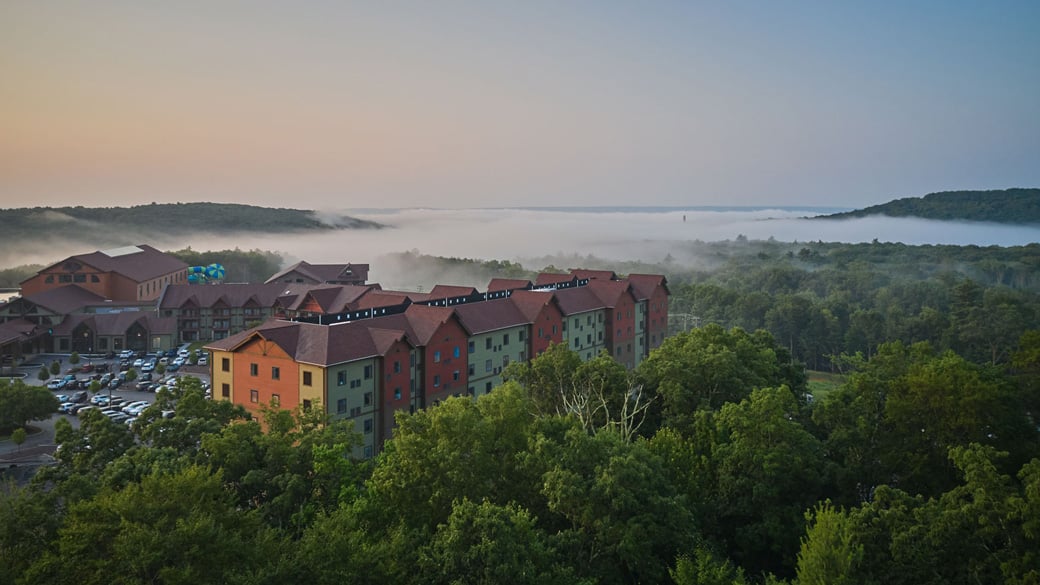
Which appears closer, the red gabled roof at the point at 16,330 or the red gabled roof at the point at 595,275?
the red gabled roof at the point at 16,330

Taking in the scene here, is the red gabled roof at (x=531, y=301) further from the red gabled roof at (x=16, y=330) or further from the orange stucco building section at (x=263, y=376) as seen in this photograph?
the red gabled roof at (x=16, y=330)

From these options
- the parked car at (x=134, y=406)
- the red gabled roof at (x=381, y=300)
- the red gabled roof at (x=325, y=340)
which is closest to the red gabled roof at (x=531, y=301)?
the red gabled roof at (x=381, y=300)

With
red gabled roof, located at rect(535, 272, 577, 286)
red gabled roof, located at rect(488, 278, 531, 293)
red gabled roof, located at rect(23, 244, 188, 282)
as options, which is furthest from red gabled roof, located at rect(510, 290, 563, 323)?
red gabled roof, located at rect(23, 244, 188, 282)

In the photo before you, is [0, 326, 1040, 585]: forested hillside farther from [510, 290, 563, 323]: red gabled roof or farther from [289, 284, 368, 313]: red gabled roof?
[289, 284, 368, 313]: red gabled roof

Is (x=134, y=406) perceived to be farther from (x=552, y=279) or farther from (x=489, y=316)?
(x=552, y=279)

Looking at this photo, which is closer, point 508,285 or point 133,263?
point 508,285

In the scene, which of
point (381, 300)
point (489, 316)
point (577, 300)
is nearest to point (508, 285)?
point (577, 300)

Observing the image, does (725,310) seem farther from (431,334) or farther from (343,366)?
(343,366)

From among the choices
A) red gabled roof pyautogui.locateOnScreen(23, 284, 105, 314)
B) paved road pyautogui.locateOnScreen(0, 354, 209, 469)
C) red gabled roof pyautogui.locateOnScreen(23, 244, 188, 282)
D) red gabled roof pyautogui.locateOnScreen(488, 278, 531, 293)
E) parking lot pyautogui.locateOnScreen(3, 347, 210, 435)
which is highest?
red gabled roof pyautogui.locateOnScreen(23, 244, 188, 282)

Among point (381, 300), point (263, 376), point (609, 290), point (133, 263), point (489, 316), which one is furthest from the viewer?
point (133, 263)
